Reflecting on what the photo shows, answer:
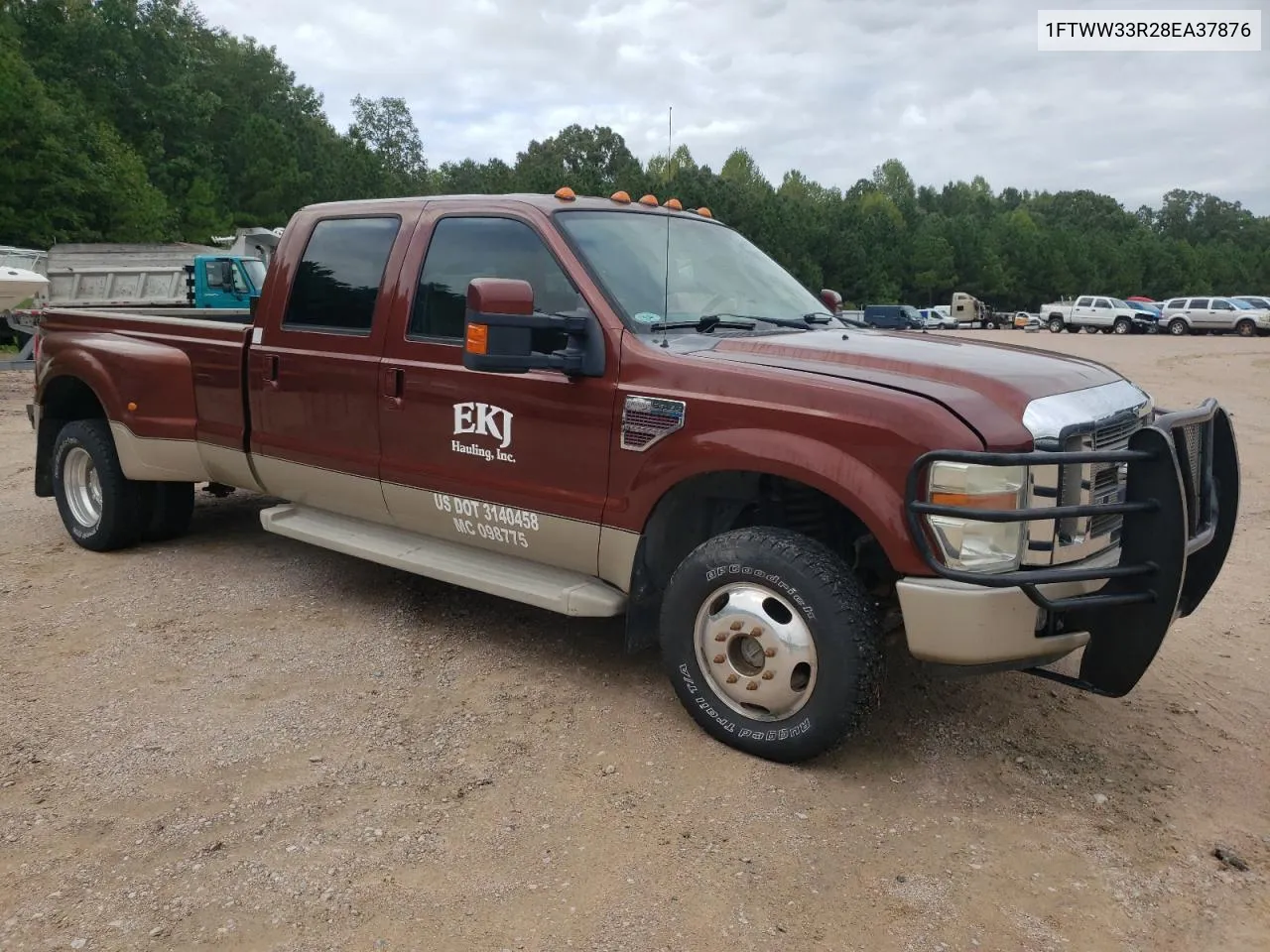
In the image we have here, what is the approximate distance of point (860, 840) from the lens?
311cm

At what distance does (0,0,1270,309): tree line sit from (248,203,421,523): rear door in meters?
18.6

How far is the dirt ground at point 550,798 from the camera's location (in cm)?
272

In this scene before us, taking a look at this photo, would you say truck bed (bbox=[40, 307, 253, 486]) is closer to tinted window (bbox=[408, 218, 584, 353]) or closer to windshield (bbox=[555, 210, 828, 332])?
tinted window (bbox=[408, 218, 584, 353])

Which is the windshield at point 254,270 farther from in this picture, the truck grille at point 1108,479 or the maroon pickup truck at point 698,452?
the truck grille at point 1108,479

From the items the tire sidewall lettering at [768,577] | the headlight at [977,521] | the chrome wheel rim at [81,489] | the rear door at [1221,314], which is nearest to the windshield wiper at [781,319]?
the tire sidewall lettering at [768,577]

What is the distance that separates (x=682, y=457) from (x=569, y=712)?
1147mm

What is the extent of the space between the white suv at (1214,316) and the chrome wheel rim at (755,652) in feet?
153

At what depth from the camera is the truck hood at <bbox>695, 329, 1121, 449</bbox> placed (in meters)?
3.12

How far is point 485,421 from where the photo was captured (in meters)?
4.16

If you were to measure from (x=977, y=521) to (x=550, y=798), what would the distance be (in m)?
1.63

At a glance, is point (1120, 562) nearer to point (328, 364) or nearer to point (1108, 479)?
point (1108, 479)

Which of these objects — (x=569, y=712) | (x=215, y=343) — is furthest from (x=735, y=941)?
(x=215, y=343)

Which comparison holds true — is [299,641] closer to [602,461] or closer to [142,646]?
[142,646]

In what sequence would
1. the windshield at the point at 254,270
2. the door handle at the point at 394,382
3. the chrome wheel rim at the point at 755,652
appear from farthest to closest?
the windshield at the point at 254,270 → the door handle at the point at 394,382 → the chrome wheel rim at the point at 755,652
